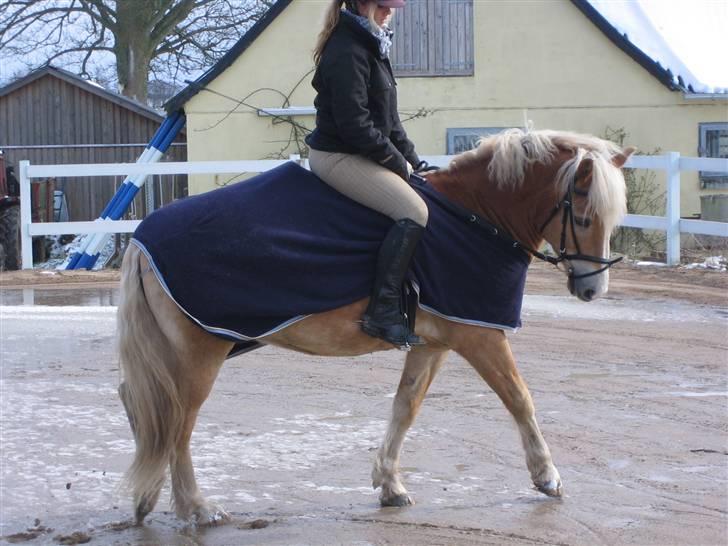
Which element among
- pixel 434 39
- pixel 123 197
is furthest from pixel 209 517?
pixel 434 39

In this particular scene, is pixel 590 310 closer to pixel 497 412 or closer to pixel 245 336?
pixel 497 412

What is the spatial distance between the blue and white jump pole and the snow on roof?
8.74m

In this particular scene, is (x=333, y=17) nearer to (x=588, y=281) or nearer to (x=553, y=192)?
(x=553, y=192)

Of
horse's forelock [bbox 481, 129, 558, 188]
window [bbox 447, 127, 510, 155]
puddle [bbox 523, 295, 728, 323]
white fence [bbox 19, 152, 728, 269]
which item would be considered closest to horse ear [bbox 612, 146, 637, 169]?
horse's forelock [bbox 481, 129, 558, 188]

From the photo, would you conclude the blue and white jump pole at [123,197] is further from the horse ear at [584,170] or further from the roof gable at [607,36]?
the horse ear at [584,170]

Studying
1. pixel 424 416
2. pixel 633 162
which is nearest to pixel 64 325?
pixel 424 416

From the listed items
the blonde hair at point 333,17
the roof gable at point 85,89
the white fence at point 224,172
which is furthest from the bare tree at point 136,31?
the blonde hair at point 333,17

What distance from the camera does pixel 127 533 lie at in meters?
5.11

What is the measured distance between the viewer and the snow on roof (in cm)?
2069

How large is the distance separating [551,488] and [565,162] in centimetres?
165

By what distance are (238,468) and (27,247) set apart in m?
11.1

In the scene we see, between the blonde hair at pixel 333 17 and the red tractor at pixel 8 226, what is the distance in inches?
531

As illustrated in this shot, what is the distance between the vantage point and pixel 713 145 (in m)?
20.7

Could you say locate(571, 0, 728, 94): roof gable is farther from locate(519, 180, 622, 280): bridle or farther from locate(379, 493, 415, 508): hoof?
locate(379, 493, 415, 508): hoof
